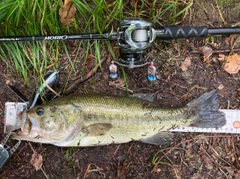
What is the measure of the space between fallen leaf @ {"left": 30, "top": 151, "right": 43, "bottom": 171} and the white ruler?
66.6 inches

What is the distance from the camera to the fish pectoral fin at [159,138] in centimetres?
400

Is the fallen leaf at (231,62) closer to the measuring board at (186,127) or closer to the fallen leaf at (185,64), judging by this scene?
the fallen leaf at (185,64)

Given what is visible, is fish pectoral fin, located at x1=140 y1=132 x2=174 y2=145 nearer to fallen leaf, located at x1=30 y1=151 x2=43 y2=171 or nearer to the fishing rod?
the fishing rod

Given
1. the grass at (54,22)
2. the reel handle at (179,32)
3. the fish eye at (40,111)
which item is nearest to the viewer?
the fish eye at (40,111)

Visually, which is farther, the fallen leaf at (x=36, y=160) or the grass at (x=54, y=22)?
the fallen leaf at (x=36, y=160)

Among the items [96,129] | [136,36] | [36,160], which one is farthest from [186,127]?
[36,160]

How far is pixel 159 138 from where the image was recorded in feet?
13.1

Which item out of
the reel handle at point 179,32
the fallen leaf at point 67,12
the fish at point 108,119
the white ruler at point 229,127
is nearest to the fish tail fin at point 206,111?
the fish at point 108,119

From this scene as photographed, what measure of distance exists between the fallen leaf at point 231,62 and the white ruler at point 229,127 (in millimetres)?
503

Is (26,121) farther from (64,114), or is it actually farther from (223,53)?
(223,53)

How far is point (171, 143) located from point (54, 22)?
2.07m

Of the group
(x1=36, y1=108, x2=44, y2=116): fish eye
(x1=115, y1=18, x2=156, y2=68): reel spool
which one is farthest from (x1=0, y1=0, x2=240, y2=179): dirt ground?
(x1=36, y1=108, x2=44, y2=116): fish eye

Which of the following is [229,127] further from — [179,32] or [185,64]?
[179,32]

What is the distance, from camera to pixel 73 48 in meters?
4.30
